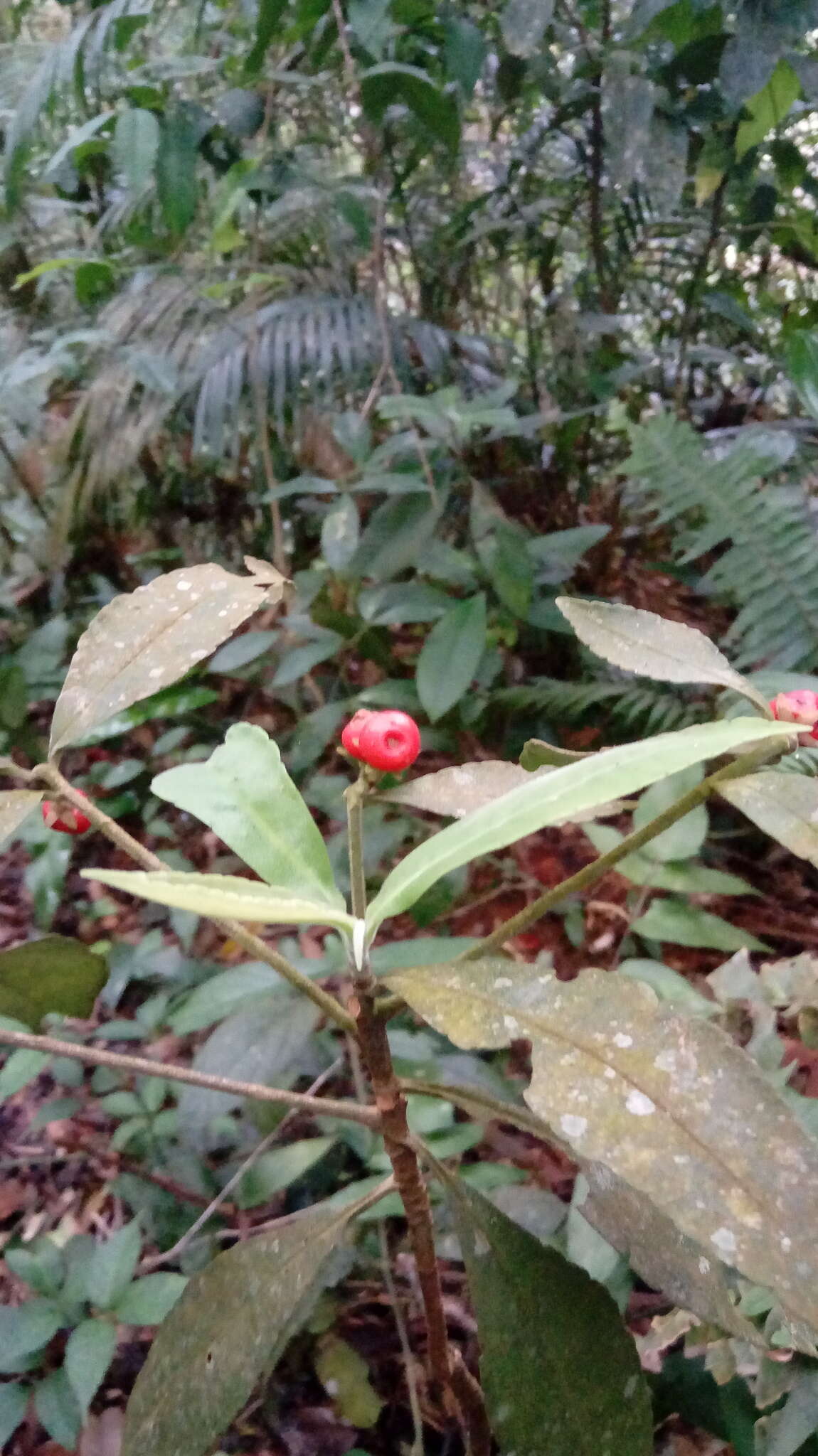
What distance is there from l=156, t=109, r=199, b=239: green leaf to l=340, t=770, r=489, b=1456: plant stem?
108 centimetres

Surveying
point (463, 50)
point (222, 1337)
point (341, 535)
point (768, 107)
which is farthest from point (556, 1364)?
point (768, 107)

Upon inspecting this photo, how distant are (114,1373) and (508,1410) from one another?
1.90 feet

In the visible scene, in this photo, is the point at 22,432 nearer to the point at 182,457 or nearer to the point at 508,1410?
the point at 182,457

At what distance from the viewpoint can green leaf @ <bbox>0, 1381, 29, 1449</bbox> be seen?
644mm

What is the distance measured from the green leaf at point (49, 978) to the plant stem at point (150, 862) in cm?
10

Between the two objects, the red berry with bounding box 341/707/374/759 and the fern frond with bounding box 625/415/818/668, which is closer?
the red berry with bounding box 341/707/374/759

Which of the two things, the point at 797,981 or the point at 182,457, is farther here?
the point at 182,457

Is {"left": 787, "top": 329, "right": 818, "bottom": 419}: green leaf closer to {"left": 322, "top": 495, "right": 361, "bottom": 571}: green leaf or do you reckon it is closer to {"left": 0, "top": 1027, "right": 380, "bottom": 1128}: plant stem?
{"left": 322, "top": 495, "right": 361, "bottom": 571}: green leaf

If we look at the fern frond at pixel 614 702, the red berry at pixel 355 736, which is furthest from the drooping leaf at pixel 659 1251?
the fern frond at pixel 614 702

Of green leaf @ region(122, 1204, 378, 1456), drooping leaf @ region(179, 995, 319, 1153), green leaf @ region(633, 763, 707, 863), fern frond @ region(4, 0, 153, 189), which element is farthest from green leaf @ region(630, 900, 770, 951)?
fern frond @ region(4, 0, 153, 189)

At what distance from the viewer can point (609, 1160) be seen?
0.28 metres

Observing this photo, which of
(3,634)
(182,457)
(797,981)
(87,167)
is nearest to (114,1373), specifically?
(797,981)

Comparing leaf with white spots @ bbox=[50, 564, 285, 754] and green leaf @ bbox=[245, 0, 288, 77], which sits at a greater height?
green leaf @ bbox=[245, 0, 288, 77]

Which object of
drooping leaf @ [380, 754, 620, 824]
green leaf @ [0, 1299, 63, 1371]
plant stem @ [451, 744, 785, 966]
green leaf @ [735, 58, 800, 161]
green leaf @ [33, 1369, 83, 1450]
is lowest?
green leaf @ [33, 1369, 83, 1450]
